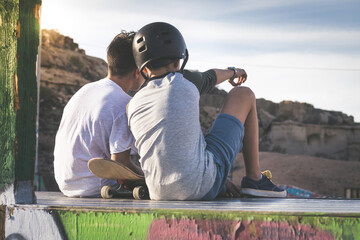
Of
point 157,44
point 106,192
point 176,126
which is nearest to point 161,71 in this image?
point 157,44

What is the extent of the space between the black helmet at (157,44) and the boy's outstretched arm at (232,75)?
0.48 meters

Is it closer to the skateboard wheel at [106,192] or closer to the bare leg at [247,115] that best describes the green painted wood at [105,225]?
the skateboard wheel at [106,192]

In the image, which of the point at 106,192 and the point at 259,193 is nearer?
the point at 106,192

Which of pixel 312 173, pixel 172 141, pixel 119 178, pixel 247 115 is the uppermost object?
pixel 247 115

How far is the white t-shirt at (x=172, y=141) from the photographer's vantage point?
2.62 meters

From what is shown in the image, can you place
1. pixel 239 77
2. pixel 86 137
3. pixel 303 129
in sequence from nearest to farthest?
pixel 86 137
pixel 239 77
pixel 303 129

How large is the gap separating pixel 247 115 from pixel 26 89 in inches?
63.9

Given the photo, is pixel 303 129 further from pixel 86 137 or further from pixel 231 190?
pixel 86 137

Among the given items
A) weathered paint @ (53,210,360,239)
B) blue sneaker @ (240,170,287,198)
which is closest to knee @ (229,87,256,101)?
blue sneaker @ (240,170,287,198)

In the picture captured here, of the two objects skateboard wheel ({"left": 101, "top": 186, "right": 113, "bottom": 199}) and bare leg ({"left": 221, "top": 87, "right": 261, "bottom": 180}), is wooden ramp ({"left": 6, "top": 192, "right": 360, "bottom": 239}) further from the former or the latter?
bare leg ({"left": 221, "top": 87, "right": 261, "bottom": 180})

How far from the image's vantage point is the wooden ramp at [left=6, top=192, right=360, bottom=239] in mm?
1560

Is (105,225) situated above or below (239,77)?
below

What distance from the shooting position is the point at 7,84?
2.14 metres

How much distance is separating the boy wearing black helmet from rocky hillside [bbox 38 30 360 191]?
22171 mm
